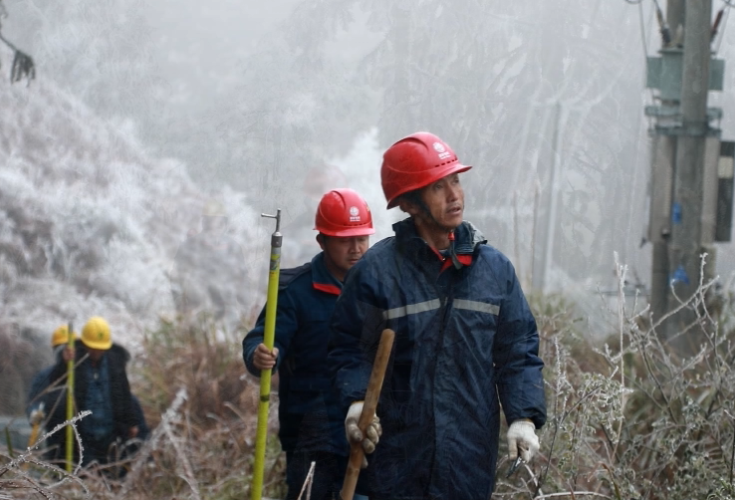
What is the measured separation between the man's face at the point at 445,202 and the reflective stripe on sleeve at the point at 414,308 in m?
0.25

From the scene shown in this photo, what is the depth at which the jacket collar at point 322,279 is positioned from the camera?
396cm

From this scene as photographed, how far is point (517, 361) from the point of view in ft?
9.73

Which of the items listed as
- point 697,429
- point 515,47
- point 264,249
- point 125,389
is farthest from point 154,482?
point 515,47

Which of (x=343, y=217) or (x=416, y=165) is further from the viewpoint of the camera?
(x=343, y=217)

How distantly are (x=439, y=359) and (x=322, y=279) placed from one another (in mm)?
1173

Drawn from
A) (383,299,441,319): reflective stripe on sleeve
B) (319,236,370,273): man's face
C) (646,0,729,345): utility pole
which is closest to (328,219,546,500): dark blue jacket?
(383,299,441,319): reflective stripe on sleeve

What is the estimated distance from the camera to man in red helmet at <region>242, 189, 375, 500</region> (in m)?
3.79

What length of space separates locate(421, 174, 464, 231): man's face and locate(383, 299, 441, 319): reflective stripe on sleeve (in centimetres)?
25

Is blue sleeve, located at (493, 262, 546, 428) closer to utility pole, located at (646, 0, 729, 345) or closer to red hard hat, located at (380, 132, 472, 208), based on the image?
red hard hat, located at (380, 132, 472, 208)

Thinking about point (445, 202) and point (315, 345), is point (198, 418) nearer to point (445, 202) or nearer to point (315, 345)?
point (315, 345)

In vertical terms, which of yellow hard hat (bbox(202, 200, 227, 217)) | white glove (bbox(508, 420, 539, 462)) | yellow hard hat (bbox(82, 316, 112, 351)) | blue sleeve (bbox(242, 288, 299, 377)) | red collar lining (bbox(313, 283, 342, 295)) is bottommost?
yellow hard hat (bbox(82, 316, 112, 351))

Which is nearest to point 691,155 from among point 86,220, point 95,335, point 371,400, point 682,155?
point 682,155

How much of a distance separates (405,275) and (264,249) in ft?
15.5

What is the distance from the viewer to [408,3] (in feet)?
23.3
